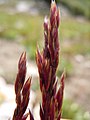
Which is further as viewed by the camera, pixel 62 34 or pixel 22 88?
pixel 62 34

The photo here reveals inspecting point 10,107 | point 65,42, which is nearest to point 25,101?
point 10,107

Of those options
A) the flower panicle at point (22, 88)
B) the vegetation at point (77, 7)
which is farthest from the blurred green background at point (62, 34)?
the flower panicle at point (22, 88)

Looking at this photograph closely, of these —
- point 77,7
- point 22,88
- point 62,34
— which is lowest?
point 22,88

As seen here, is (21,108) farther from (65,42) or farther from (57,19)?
(65,42)

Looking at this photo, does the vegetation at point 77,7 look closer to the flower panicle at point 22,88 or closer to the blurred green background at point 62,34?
the blurred green background at point 62,34

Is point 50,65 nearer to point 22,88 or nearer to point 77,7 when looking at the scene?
point 22,88

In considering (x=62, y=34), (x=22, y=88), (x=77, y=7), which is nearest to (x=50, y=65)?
(x=22, y=88)

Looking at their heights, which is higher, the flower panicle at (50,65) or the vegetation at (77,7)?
the vegetation at (77,7)

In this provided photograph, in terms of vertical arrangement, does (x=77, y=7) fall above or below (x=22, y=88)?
above

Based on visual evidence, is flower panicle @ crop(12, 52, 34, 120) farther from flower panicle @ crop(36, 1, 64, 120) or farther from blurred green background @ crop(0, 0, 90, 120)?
blurred green background @ crop(0, 0, 90, 120)

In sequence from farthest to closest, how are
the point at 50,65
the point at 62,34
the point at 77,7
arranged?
1. the point at 77,7
2. the point at 62,34
3. the point at 50,65
